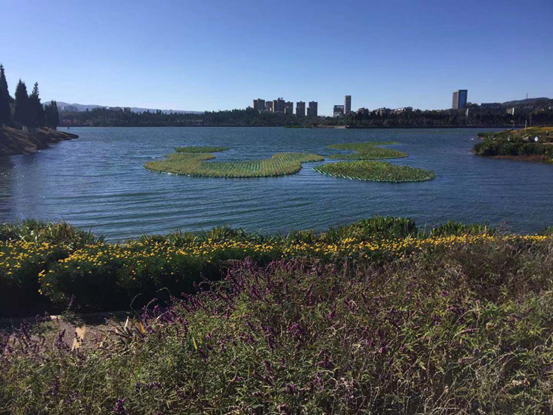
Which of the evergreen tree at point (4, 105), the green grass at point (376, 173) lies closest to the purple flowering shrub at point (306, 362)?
the green grass at point (376, 173)

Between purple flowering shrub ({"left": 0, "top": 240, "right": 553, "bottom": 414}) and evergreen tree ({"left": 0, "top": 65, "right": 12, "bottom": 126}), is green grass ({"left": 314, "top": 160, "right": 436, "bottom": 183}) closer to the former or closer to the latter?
purple flowering shrub ({"left": 0, "top": 240, "right": 553, "bottom": 414})

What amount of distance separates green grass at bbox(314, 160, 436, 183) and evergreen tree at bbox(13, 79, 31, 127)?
214 feet

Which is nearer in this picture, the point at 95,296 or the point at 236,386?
the point at 236,386

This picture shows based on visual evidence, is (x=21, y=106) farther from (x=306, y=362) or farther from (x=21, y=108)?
(x=306, y=362)

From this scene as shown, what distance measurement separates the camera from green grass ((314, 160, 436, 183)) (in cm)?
3131

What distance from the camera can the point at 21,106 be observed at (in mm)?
77000

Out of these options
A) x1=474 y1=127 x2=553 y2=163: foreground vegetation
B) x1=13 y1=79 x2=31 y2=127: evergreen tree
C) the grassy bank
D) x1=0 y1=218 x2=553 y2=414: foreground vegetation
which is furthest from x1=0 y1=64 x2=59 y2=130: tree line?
x1=0 y1=218 x2=553 y2=414: foreground vegetation

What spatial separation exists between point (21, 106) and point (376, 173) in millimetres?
71709

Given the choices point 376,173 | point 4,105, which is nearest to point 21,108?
point 4,105

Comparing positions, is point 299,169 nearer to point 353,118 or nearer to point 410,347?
point 410,347

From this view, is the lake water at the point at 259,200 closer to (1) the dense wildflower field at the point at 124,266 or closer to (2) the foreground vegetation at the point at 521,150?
(1) the dense wildflower field at the point at 124,266

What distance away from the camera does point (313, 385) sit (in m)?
3.19

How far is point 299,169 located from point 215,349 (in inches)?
1320

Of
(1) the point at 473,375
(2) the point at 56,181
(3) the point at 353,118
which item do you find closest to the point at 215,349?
(1) the point at 473,375
